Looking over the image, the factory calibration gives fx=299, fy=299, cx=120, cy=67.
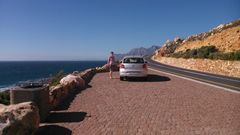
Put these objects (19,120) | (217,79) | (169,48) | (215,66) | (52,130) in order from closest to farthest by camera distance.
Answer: (19,120), (52,130), (217,79), (215,66), (169,48)

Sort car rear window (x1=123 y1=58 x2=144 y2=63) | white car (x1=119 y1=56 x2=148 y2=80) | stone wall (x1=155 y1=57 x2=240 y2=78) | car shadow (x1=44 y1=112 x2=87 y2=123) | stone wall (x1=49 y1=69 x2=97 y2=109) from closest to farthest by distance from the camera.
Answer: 1. car shadow (x1=44 y1=112 x2=87 y2=123)
2. stone wall (x1=49 y1=69 x2=97 y2=109)
3. white car (x1=119 y1=56 x2=148 y2=80)
4. car rear window (x1=123 y1=58 x2=144 y2=63)
5. stone wall (x1=155 y1=57 x2=240 y2=78)

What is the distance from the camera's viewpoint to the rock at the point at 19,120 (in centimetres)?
599

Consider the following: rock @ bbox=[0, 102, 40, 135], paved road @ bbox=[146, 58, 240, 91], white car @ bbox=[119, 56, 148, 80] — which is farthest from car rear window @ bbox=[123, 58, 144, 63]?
rock @ bbox=[0, 102, 40, 135]

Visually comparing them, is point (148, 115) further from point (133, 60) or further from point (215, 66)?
point (215, 66)

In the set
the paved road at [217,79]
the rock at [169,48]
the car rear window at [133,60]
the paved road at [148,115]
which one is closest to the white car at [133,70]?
the car rear window at [133,60]

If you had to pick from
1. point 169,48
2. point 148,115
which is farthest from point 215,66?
point 169,48

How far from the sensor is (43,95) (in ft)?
27.2

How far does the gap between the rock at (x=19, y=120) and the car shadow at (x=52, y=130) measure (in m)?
0.37

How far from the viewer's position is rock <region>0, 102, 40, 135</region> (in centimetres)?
599

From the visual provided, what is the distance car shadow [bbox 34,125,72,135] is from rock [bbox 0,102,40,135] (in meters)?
0.37

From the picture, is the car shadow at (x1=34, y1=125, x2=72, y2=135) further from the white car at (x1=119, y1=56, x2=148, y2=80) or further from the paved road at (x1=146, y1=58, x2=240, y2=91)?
the white car at (x1=119, y1=56, x2=148, y2=80)

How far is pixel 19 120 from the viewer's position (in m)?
6.30

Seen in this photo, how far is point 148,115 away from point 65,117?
2398 mm

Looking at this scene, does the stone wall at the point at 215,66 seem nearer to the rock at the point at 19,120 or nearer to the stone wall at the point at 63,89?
the stone wall at the point at 63,89
